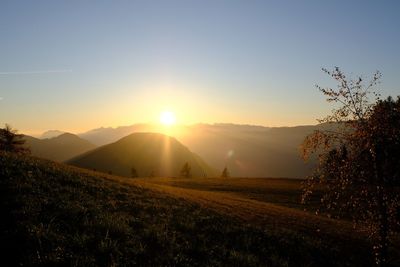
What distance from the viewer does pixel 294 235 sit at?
91.6 feet

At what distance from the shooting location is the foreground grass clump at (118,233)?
13320 millimetres

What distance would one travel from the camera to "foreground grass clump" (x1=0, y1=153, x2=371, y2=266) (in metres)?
13.3

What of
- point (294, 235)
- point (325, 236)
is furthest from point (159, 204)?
point (325, 236)

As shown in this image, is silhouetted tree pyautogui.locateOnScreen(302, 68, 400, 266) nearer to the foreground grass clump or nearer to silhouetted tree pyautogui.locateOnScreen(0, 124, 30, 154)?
the foreground grass clump

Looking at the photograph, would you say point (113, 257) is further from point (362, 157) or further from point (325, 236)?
point (325, 236)

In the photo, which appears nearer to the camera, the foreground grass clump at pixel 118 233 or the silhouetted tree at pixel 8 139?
the foreground grass clump at pixel 118 233

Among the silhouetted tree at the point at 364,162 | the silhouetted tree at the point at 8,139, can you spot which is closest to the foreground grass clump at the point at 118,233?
the silhouetted tree at the point at 364,162

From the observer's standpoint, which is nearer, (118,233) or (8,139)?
(118,233)

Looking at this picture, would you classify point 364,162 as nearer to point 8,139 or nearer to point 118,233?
point 118,233

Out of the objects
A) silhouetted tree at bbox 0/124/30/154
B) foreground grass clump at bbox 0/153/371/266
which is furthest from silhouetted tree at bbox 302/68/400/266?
silhouetted tree at bbox 0/124/30/154

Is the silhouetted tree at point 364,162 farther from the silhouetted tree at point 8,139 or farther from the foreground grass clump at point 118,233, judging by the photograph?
the silhouetted tree at point 8,139

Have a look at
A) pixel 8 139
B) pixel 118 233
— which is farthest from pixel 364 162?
pixel 8 139

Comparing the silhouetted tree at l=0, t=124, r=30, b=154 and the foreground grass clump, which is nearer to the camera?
the foreground grass clump

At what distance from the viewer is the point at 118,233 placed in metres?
16.4
